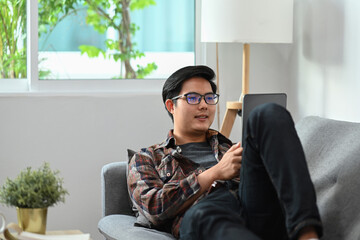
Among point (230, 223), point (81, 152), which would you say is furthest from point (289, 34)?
point (230, 223)

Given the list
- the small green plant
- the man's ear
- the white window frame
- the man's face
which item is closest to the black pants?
the small green plant

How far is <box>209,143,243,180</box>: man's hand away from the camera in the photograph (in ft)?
7.20

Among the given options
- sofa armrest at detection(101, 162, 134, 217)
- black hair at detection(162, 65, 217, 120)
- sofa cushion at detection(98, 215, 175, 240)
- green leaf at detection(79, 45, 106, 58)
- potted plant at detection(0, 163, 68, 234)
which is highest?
green leaf at detection(79, 45, 106, 58)

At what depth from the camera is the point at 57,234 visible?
2.05 m

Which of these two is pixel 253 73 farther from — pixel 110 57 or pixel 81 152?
pixel 81 152

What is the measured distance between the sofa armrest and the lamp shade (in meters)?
0.84

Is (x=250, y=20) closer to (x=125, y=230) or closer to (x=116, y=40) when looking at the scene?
(x=116, y=40)

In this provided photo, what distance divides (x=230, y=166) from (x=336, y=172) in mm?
368

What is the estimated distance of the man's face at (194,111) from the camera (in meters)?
2.50

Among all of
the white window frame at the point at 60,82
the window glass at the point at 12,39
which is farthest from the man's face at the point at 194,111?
the window glass at the point at 12,39

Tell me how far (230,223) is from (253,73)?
1977 millimetres

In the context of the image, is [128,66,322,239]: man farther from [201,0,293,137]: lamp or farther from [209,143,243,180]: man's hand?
[201,0,293,137]: lamp

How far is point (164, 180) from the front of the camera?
2.41m

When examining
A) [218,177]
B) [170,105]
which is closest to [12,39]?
[170,105]
